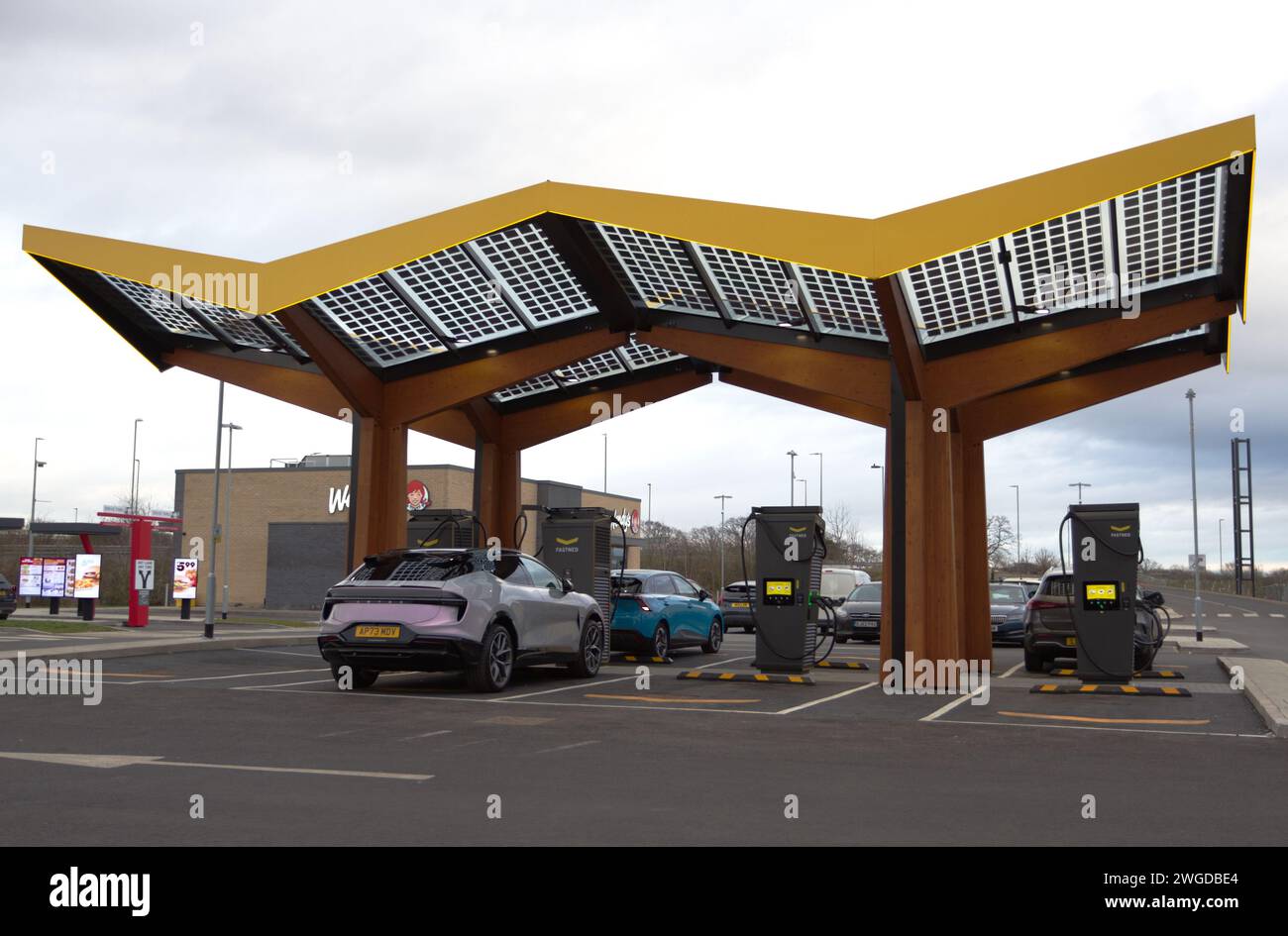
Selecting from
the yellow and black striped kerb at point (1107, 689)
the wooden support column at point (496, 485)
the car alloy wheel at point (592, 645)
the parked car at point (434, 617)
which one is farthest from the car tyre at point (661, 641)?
the yellow and black striped kerb at point (1107, 689)

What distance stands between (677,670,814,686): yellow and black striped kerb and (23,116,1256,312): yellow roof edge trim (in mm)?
5346

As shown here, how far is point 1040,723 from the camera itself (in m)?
11.2

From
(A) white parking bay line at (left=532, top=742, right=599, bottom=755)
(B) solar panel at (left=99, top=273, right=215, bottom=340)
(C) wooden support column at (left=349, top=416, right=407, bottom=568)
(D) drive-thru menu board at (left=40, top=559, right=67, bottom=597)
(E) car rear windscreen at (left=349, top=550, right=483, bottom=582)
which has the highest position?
(B) solar panel at (left=99, top=273, right=215, bottom=340)

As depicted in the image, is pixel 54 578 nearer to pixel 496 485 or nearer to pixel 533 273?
pixel 496 485

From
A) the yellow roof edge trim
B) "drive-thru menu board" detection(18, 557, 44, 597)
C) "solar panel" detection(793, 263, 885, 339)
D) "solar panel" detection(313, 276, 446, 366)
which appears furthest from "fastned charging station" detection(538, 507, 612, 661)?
"drive-thru menu board" detection(18, 557, 44, 597)

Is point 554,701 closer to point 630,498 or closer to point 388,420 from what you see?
point 388,420

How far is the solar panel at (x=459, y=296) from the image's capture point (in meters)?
16.5

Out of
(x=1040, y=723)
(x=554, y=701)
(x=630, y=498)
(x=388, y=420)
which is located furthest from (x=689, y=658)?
(x=630, y=498)

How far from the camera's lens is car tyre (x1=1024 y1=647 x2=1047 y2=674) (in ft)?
56.3

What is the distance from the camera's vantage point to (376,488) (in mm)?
19797

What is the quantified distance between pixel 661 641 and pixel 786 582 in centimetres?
390

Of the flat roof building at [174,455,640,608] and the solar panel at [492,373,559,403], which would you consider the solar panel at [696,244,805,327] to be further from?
the flat roof building at [174,455,640,608]

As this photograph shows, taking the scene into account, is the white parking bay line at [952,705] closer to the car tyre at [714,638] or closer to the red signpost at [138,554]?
the car tyre at [714,638]

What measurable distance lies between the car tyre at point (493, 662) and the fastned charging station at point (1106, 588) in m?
7.10
